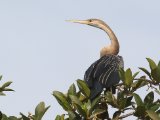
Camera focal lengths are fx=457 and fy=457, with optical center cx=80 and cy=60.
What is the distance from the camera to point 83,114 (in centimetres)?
377

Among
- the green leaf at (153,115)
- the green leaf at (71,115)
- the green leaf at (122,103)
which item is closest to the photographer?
the green leaf at (153,115)

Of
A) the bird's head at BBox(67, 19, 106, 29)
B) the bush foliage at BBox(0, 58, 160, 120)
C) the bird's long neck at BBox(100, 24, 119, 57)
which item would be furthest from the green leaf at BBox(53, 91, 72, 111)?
the bird's head at BBox(67, 19, 106, 29)

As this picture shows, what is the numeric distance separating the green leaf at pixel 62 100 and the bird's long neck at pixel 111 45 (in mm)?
2753

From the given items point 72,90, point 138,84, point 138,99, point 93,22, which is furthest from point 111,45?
point 138,99

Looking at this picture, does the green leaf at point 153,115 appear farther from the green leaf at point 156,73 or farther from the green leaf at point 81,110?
the green leaf at point 156,73

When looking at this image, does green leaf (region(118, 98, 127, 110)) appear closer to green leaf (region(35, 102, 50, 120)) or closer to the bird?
the bird

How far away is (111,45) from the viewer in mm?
6918

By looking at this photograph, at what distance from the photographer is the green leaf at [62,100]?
155 inches

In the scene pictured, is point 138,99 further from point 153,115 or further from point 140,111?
point 153,115

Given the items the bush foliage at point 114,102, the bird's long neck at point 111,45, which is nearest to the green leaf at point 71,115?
the bush foliage at point 114,102

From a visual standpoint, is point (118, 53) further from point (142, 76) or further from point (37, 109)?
point (37, 109)

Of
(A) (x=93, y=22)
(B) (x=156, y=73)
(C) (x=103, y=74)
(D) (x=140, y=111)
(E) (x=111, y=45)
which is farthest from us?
(A) (x=93, y=22)

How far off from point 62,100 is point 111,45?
3.07 metres

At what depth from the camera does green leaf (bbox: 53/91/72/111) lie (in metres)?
3.95
